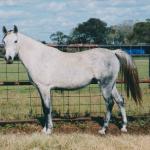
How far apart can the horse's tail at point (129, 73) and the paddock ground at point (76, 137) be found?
656mm

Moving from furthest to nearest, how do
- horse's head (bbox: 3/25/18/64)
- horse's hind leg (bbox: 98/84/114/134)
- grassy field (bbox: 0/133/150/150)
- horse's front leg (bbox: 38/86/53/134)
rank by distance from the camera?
horse's hind leg (bbox: 98/84/114/134), horse's front leg (bbox: 38/86/53/134), horse's head (bbox: 3/25/18/64), grassy field (bbox: 0/133/150/150)

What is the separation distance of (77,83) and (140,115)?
6.47 feet

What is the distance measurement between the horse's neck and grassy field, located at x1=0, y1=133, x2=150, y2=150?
5.02 ft

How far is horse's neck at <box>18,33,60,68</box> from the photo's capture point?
9.06m

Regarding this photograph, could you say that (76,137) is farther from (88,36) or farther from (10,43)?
(88,36)

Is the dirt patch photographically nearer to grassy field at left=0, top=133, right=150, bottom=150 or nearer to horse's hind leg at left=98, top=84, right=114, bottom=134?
horse's hind leg at left=98, top=84, right=114, bottom=134

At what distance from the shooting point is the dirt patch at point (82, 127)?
9219 mm

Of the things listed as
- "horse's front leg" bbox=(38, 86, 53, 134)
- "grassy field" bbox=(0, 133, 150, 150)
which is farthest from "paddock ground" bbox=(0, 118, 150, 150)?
"horse's front leg" bbox=(38, 86, 53, 134)

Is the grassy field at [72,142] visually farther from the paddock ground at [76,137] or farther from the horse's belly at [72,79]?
Answer: the horse's belly at [72,79]

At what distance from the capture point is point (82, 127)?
9.49m

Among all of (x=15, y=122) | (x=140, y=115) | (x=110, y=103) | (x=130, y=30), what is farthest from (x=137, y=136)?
(x=130, y=30)

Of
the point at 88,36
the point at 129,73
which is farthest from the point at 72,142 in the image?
the point at 88,36

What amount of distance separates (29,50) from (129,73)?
2062 millimetres

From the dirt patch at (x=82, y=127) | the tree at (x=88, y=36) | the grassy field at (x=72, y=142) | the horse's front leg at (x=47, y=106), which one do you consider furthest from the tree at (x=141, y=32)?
Result: the grassy field at (x=72, y=142)
